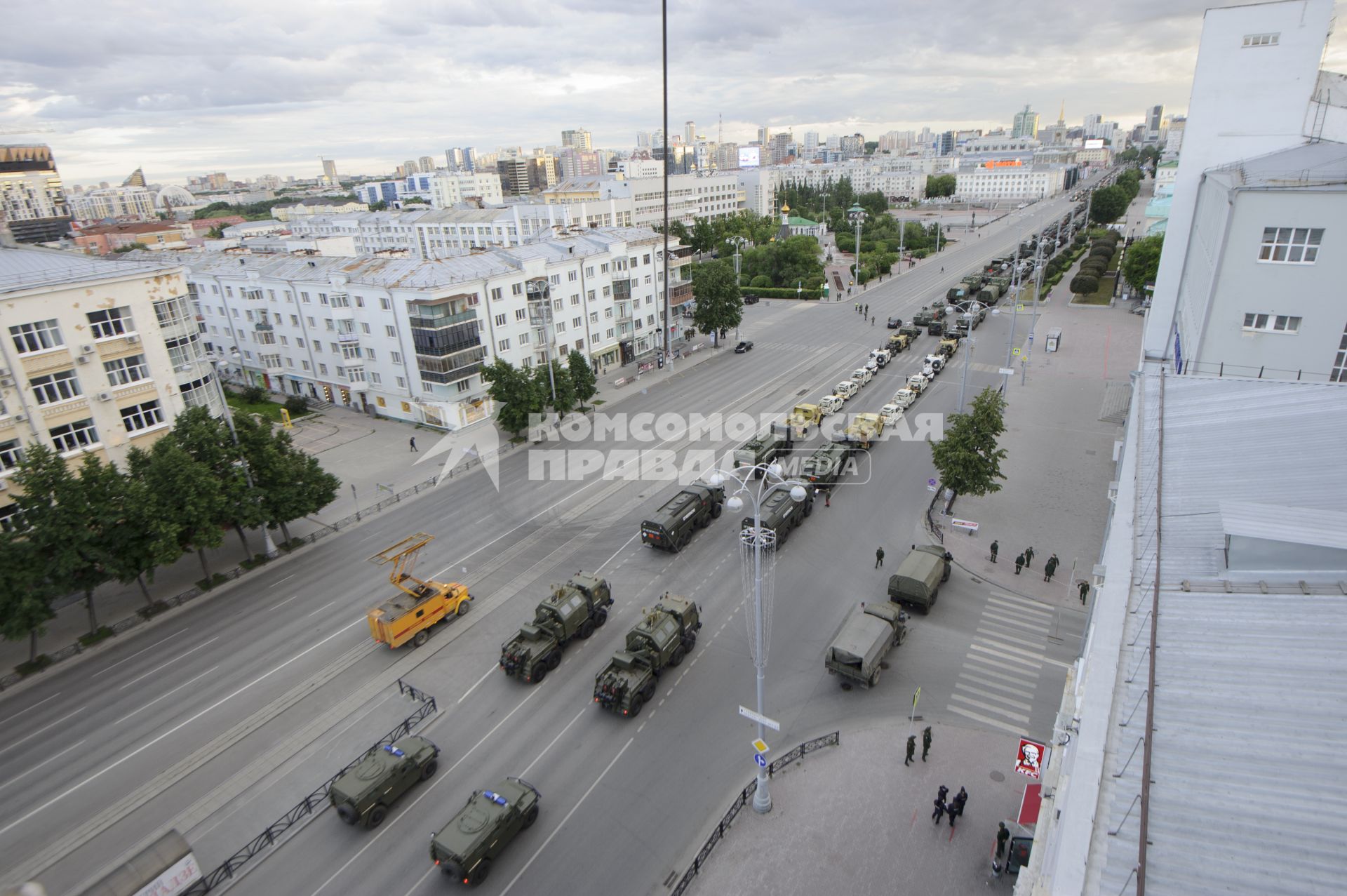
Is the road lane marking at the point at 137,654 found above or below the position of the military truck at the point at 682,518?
below

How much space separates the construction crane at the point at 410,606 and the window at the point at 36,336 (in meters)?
17.0

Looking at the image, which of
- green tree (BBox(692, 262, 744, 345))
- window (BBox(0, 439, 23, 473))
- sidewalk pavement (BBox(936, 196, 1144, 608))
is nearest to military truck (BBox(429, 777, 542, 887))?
sidewalk pavement (BBox(936, 196, 1144, 608))

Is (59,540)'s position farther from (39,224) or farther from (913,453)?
(39,224)

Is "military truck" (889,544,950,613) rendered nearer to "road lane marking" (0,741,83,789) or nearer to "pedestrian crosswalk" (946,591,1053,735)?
"pedestrian crosswalk" (946,591,1053,735)

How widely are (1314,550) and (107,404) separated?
40696 millimetres

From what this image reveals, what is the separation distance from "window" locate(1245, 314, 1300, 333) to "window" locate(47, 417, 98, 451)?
4941cm

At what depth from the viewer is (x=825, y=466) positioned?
3469 cm

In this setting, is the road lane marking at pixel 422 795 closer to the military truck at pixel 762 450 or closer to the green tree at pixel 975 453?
the military truck at pixel 762 450

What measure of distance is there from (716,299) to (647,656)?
45.7m

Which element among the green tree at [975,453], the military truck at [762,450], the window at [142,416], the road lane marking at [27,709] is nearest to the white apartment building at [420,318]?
the window at [142,416]

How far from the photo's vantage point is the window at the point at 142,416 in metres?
29.7

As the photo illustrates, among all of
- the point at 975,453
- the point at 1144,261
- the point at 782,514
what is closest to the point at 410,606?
the point at 782,514

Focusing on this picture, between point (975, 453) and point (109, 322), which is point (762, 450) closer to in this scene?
point (975, 453)

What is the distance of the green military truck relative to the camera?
28953 mm
